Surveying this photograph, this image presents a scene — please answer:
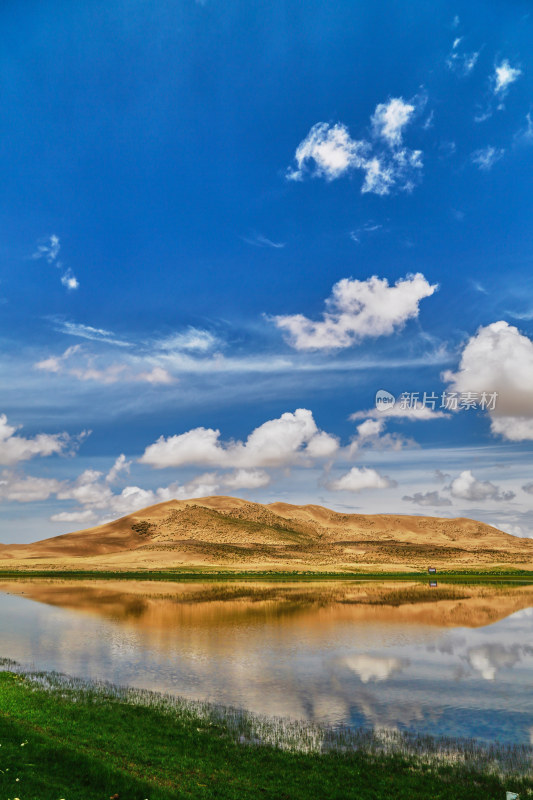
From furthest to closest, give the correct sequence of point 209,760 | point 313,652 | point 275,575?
point 275,575 → point 313,652 → point 209,760

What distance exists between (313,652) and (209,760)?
21583mm

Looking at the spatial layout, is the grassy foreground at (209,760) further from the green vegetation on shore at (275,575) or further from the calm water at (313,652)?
the green vegetation on shore at (275,575)

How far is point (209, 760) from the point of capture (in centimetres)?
1906

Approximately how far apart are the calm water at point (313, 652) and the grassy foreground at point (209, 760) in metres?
3.36

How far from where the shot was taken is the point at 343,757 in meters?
19.8

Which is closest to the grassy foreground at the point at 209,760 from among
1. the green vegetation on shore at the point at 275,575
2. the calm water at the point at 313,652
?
the calm water at the point at 313,652

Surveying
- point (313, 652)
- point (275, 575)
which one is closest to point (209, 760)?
point (313, 652)

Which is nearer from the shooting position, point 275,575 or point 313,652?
point 313,652

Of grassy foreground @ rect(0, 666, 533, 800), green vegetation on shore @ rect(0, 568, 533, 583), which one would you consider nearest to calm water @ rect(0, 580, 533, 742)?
grassy foreground @ rect(0, 666, 533, 800)

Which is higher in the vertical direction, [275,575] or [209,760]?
[209,760]

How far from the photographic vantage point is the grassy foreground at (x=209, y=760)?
15844 millimetres

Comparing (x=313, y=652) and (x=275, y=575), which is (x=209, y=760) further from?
(x=275, y=575)

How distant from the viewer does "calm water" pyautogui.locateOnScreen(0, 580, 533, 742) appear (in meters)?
27.1

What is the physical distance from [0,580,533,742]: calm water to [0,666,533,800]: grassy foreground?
3.36m
